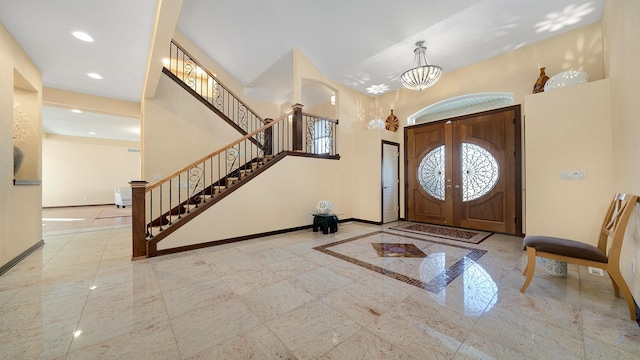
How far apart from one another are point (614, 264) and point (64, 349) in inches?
163

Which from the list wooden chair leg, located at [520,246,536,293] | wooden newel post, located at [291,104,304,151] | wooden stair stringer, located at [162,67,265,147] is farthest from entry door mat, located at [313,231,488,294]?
wooden stair stringer, located at [162,67,265,147]

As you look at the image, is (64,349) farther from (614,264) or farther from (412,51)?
(412,51)

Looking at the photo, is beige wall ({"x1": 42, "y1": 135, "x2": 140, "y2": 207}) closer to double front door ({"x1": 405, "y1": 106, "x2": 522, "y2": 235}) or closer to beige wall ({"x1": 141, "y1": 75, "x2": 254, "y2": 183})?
beige wall ({"x1": 141, "y1": 75, "x2": 254, "y2": 183})

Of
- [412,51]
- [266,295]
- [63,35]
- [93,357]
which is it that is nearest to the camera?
[93,357]

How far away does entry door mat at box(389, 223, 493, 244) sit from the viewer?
4.29 m

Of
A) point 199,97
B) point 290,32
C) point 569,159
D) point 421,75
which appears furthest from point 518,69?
point 199,97

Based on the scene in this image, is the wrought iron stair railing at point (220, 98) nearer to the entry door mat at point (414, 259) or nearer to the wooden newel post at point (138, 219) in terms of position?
the wooden newel post at point (138, 219)

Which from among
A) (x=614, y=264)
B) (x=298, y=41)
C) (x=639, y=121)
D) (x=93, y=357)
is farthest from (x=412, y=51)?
(x=93, y=357)

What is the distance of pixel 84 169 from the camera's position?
10.2 metres

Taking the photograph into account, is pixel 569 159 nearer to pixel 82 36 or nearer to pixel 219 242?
pixel 219 242

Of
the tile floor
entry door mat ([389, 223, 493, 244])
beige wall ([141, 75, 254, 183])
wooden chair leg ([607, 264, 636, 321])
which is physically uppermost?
beige wall ([141, 75, 254, 183])

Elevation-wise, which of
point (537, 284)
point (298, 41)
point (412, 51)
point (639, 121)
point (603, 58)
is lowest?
point (537, 284)

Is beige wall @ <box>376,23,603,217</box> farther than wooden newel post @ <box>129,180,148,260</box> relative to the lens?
Yes

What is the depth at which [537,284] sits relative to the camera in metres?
2.38
